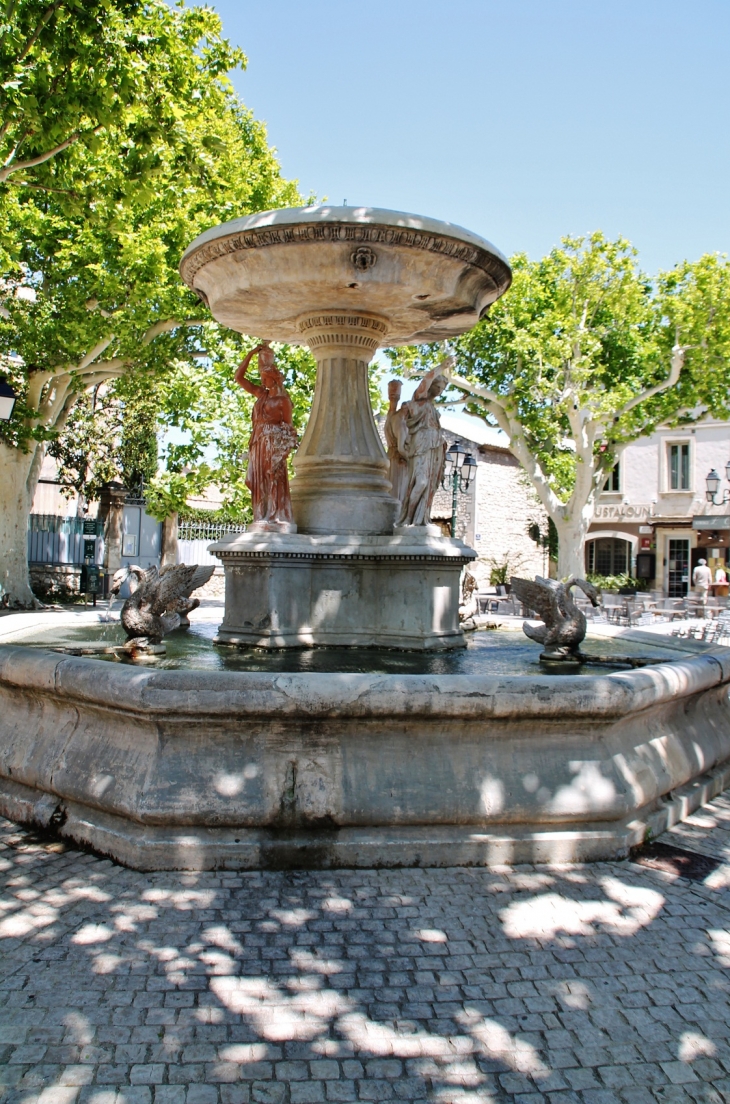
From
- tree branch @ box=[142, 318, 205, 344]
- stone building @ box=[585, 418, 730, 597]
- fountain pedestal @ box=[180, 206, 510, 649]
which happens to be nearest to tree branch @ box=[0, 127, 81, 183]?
fountain pedestal @ box=[180, 206, 510, 649]

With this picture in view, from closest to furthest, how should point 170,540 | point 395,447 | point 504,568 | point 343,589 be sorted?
point 343,589, point 395,447, point 170,540, point 504,568

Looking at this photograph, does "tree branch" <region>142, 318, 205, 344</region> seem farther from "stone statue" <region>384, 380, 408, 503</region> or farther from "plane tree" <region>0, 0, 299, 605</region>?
"stone statue" <region>384, 380, 408, 503</region>

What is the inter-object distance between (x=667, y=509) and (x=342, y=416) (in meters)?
30.1

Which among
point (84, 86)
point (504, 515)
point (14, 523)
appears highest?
point (84, 86)

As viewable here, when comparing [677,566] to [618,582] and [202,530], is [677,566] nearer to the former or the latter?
[618,582]

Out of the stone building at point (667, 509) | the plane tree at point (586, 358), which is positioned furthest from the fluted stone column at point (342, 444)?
the stone building at point (667, 509)

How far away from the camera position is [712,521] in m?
33.0

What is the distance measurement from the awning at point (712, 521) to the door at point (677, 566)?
1.44 meters

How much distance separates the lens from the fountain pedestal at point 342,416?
6.39 metres

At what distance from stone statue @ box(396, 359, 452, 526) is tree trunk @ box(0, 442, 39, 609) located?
1157cm

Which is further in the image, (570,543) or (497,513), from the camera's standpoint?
(497,513)

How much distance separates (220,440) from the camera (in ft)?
61.4

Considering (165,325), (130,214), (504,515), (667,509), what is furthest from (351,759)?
(667,509)

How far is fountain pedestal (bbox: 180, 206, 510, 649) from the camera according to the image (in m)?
6.39
